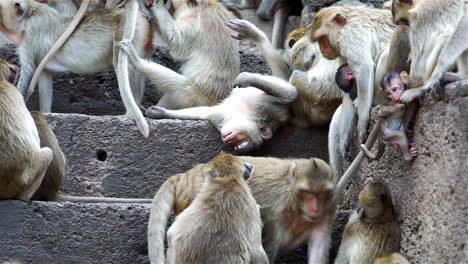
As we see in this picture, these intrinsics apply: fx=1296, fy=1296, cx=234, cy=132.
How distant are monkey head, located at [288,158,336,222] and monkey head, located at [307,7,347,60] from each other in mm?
1456

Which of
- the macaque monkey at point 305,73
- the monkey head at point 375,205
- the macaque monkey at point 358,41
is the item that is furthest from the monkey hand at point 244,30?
the monkey head at point 375,205

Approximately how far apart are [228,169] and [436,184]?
58.3 inches

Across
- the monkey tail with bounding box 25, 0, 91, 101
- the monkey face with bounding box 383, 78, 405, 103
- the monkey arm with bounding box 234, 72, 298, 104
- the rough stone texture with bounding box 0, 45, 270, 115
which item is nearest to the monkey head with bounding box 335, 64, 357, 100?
the monkey arm with bounding box 234, 72, 298, 104

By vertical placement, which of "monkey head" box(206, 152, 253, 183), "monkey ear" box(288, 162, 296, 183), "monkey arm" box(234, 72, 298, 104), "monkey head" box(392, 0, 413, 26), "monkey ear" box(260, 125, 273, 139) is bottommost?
"monkey ear" box(260, 125, 273, 139)

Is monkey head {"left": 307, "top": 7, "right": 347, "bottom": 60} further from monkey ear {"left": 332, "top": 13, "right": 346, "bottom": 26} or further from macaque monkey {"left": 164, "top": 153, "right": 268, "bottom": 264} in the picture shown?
macaque monkey {"left": 164, "top": 153, "right": 268, "bottom": 264}

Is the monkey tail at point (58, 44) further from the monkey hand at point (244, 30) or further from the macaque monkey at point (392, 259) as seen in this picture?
the macaque monkey at point (392, 259)

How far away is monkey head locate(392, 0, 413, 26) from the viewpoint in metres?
9.58

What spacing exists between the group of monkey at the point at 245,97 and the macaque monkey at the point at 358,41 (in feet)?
0.04

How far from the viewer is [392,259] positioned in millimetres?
9094

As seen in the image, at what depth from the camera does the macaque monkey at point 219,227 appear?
8805mm

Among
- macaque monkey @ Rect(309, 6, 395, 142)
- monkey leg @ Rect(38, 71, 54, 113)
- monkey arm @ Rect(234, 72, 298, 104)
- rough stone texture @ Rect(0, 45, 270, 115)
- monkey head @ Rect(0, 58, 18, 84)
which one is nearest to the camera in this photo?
monkey head @ Rect(0, 58, 18, 84)

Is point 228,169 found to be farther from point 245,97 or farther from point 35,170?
point 245,97

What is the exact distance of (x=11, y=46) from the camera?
1279 centimetres

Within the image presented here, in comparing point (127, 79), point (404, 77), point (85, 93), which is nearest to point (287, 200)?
point (404, 77)
